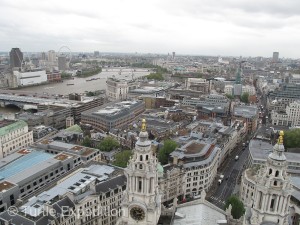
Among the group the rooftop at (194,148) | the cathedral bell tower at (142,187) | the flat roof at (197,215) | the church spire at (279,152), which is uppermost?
the church spire at (279,152)

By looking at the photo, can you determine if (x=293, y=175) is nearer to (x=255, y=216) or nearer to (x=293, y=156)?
(x=293, y=156)

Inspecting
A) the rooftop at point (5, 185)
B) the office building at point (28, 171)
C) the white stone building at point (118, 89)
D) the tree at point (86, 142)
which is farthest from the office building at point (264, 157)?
the white stone building at point (118, 89)

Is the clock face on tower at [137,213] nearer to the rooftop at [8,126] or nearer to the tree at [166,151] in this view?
the tree at [166,151]

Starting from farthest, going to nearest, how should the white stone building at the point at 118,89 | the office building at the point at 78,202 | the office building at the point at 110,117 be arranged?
the white stone building at the point at 118,89
the office building at the point at 110,117
the office building at the point at 78,202

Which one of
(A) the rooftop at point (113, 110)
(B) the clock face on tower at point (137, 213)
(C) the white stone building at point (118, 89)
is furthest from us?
(C) the white stone building at point (118, 89)

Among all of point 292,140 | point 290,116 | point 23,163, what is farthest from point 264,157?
point 290,116

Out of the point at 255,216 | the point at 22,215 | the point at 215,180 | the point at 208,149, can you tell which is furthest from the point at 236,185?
the point at 22,215

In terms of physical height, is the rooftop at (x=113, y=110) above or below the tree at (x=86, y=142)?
above
